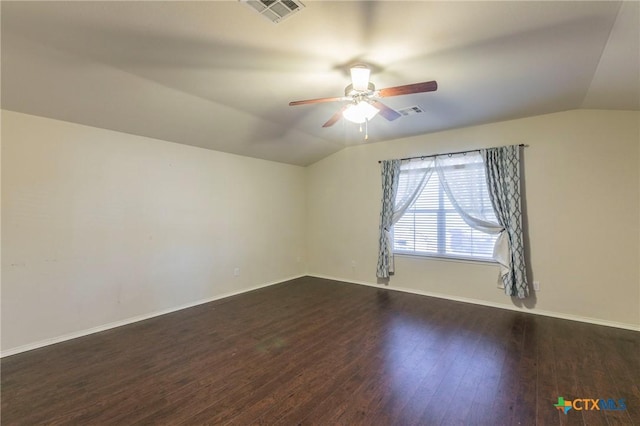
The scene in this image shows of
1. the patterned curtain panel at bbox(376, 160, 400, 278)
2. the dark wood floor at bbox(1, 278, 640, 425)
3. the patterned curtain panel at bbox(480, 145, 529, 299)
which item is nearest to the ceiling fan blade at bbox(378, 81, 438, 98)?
the dark wood floor at bbox(1, 278, 640, 425)

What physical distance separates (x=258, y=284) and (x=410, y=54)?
4281mm

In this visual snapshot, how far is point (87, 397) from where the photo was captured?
2.11 m

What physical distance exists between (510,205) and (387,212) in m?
1.78

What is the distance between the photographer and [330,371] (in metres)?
2.43

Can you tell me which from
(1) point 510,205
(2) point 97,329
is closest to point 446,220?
(1) point 510,205

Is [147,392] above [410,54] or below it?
below

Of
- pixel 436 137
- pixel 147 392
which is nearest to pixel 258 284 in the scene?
pixel 147 392

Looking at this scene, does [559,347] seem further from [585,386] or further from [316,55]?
[316,55]

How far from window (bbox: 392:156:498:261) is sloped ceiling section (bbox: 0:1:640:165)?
92 cm

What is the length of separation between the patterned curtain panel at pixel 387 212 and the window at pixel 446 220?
12cm

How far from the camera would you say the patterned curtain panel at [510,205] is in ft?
12.3

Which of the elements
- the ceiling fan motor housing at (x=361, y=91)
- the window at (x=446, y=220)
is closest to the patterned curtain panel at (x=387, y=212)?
the window at (x=446, y=220)

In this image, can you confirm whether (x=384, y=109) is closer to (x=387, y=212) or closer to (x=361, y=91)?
(x=361, y=91)

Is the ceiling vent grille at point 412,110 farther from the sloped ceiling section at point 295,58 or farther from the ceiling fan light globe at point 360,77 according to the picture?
the ceiling fan light globe at point 360,77
